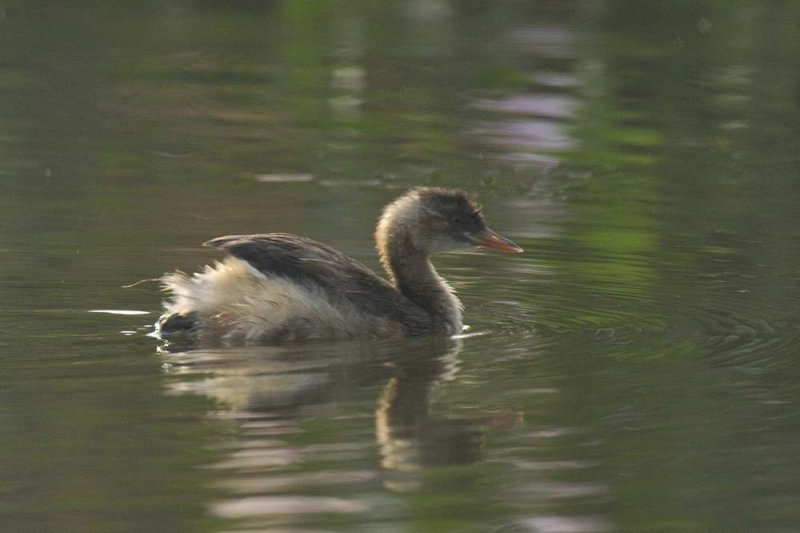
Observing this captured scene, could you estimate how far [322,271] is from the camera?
27.9ft

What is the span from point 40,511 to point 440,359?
2.80 metres

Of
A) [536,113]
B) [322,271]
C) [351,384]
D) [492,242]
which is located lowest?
[536,113]

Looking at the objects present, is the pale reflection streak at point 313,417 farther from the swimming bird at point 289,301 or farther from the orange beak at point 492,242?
the orange beak at point 492,242

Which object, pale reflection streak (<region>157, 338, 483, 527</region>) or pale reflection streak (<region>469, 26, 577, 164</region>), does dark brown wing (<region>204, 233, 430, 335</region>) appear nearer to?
pale reflection streak (<region>157, 338, 483, 527</region>)

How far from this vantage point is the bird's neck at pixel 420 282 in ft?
29.0

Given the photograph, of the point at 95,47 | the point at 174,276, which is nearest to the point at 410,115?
the point at 95,47

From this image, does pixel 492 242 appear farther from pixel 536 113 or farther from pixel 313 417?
pixel 536 113

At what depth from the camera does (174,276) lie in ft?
28.8

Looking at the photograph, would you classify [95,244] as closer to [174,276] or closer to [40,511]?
[174,276]

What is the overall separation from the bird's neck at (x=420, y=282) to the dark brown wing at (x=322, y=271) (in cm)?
11

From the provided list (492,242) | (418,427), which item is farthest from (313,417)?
(492,242)

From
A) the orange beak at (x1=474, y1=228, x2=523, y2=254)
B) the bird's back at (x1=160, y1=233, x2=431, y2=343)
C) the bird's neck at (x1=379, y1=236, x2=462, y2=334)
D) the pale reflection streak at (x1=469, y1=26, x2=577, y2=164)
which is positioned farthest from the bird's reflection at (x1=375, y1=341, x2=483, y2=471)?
the pale reflection streak at (x1=469, y1=26, x2=577, y2=164)

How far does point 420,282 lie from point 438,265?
1.35m

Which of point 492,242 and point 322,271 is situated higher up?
point 322,271
